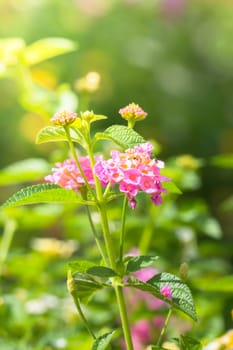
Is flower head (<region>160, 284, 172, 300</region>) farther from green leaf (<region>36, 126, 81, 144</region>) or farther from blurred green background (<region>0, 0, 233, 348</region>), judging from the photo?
blurred green background (<region>0, 0, 233, 348</region>)

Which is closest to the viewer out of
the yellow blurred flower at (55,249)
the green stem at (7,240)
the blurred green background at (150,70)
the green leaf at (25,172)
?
the green leaf at (25,172)

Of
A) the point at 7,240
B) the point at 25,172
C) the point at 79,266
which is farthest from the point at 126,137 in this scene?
the point at 7,240

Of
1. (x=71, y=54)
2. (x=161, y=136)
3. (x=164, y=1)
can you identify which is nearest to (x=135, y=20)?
(x=164, y=1)

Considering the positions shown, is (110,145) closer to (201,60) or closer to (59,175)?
(59,175)

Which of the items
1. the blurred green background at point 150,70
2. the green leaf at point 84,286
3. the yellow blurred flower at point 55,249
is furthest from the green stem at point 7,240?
the blurred green background at point 150,70

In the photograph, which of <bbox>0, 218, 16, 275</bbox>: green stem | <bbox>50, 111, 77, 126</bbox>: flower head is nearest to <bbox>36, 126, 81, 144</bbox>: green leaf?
<bbox>50, 111, 77, 126</bbox>: flower head

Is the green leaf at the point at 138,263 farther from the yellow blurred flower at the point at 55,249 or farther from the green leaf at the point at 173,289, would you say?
the yellow blurred flower at the point at 55,249
